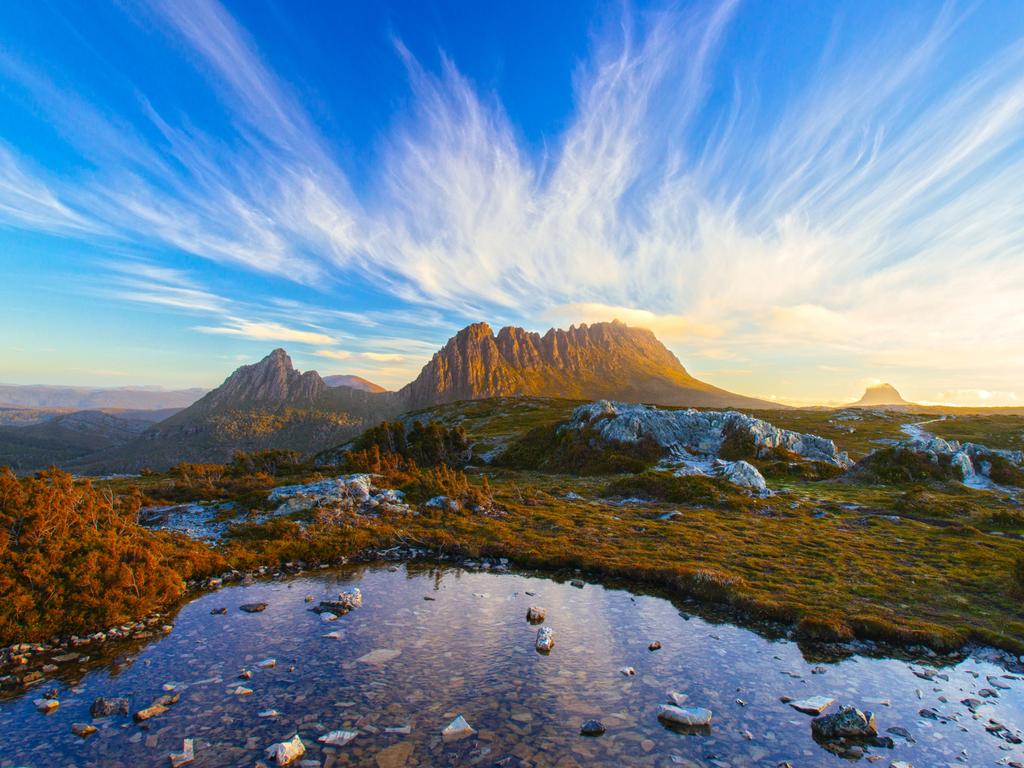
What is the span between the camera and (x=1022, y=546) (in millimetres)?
26422

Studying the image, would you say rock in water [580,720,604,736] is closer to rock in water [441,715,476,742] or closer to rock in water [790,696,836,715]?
rock in water [441,715,476,742]

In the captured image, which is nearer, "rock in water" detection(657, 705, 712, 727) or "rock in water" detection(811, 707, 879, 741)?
"rock in water" detection(811, 707, 879, 741)

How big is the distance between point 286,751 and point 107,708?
5360 millimetres

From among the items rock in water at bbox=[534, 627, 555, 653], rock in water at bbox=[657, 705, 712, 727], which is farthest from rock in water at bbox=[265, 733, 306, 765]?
rock in water at bbox=[657, 705, 712, 727]

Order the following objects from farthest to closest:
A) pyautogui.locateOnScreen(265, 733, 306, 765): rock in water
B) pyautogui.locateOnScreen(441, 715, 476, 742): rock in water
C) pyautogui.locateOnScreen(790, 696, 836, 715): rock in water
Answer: pyautogui.locateOnScreen(790, 696, 836, 715): rock in water, pyautogui.locateOnScreen(441, 715, 476, 742): rock in water, pyautogui.locateOnScreen(265, 733, 306, 765): rock in water

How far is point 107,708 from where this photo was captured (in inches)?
452

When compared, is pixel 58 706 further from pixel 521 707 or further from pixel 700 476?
pixel 700 476

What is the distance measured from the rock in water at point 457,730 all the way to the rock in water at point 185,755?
5.33 meters

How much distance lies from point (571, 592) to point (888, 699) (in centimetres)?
1128

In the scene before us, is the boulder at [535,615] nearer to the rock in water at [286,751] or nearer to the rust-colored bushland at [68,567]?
the rock in water at [286,751]

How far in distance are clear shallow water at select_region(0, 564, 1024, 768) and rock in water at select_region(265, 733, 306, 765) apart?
0.70 ft

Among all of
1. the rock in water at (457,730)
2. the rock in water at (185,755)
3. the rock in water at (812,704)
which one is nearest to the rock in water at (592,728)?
the rock in water at (457,730)

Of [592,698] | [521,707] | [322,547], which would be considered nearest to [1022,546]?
[592,698]

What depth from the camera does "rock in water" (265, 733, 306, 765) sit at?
9.86 meters
